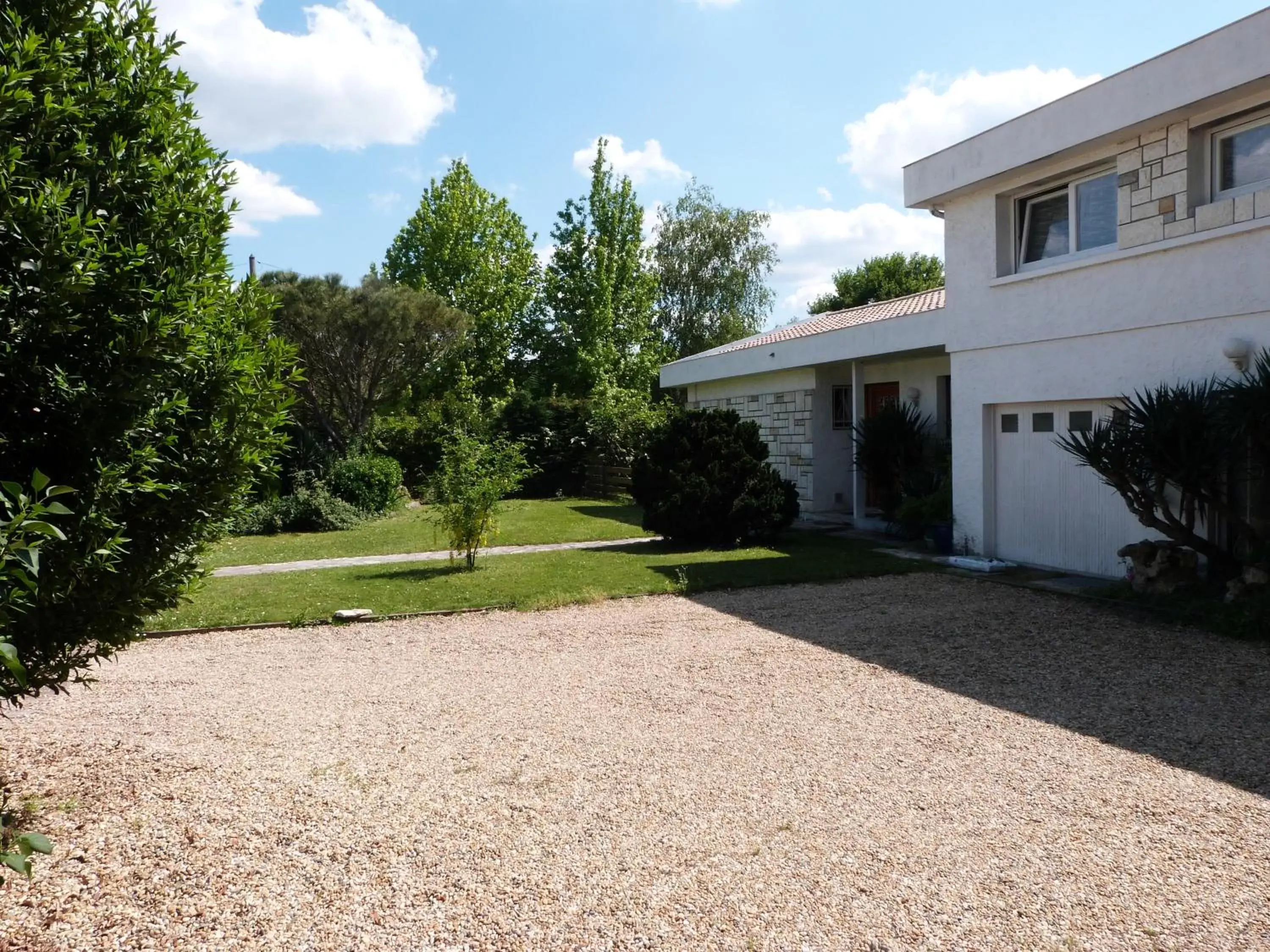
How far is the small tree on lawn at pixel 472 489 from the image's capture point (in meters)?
11.8

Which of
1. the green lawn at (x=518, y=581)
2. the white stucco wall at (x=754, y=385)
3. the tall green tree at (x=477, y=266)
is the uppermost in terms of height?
the tall green tree at (x=477, y=266)

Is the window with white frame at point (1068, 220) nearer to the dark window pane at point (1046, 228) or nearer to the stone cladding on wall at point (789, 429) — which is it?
the dark window pane at point (1046, 228)

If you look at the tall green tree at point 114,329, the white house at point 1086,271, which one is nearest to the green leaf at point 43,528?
the tall green tree at point 114,329

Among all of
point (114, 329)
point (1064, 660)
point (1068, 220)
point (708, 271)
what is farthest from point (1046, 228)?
point (708, 271)

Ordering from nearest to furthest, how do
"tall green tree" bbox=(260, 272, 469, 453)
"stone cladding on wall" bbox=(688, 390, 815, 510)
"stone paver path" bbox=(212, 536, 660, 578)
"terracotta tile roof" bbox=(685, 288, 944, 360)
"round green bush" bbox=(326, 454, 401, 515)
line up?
1. "stone paver path" bbox=(212, 536, 660, 578)
2. "terracotta tile roof" bbox=(685, 288, 944, 360)
3. "stone cladding on wall" bbox=(688, 390, 815, 510)
4. "round green bush" bbox=(326, 454, 401, 515)
5. "tall green tree" bbox=(260, 272, 469, 453)

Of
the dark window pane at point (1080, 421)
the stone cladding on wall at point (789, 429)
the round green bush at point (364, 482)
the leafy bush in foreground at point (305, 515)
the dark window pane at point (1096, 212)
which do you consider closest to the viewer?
the dark window pane at point (1096, 212)

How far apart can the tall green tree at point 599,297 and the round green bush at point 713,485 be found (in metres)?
20.1

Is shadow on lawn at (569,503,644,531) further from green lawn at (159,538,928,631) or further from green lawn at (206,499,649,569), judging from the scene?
green lawn at (159,538,928,631)

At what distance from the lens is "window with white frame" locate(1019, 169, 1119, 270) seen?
410 inches

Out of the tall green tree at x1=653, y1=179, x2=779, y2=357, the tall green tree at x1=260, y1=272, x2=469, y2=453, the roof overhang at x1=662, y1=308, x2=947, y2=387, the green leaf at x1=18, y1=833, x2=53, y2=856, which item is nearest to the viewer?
the green leaf at x1=18, y1=833, x2=53, y2=856

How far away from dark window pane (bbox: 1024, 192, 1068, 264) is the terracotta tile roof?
214 cm

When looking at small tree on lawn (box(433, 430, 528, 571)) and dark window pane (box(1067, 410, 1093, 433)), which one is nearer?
dark window pane (box(1067, 410, 1093, 433))

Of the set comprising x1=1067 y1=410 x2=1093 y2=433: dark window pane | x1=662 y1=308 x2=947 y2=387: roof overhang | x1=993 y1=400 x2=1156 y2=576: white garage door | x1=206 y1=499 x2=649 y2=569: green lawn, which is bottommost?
x1=206 y1=499 x2=649 y2=569: green lawn

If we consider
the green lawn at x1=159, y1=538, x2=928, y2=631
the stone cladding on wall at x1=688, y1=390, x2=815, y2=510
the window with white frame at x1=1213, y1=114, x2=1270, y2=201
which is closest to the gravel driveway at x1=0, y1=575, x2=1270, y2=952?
the green lawn at x1=159, y1=538, x2=928, y2=631
